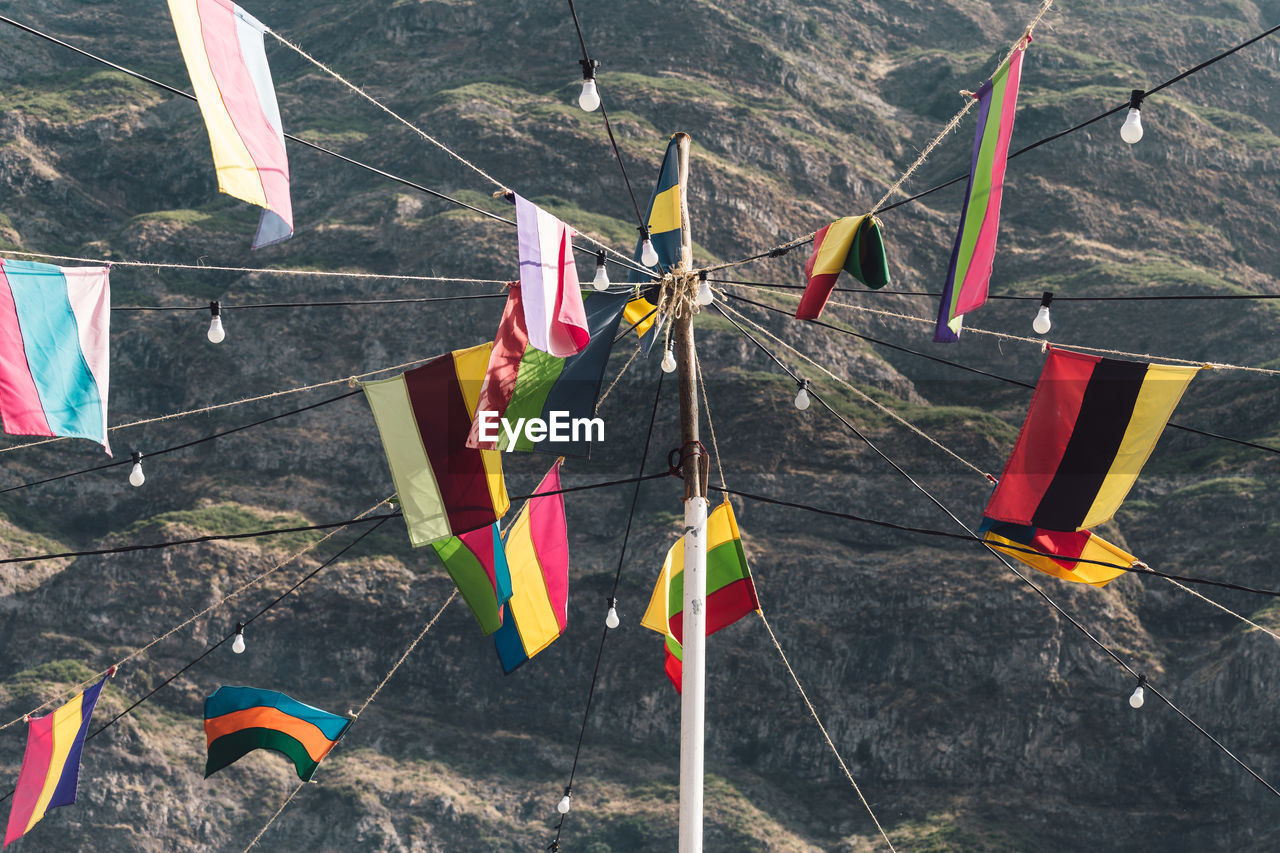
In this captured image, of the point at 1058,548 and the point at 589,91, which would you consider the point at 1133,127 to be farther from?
the point at 1058,548

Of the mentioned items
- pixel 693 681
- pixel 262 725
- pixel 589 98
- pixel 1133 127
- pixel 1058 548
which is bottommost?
pixel 262 725

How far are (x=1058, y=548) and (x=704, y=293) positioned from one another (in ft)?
14.0

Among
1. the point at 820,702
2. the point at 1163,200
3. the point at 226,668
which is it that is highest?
the point at 1163,200

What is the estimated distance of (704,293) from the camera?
11.4 meters

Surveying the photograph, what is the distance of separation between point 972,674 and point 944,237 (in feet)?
118

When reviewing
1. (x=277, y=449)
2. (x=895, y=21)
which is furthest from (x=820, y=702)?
(x=895, y=21)

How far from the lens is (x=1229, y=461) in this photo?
57.7 meters

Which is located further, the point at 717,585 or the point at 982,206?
the point at 717,585

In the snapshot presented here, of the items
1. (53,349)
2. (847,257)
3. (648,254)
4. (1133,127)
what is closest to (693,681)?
(847,257)

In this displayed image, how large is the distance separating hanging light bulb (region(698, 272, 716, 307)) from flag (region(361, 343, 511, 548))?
1.83m

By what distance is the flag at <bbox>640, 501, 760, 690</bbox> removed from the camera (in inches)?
537

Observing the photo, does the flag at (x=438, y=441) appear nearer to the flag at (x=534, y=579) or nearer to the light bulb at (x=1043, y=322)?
the flag at (x=534, y=579)

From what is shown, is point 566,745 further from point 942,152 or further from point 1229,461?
point 942,152

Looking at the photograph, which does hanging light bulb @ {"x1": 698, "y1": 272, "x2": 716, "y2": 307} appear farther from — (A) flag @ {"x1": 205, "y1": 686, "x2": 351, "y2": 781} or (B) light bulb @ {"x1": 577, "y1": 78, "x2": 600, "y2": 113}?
(A) flag @ {"x1": 205, "y1": 686, "x2": 351, "y2": 781}
